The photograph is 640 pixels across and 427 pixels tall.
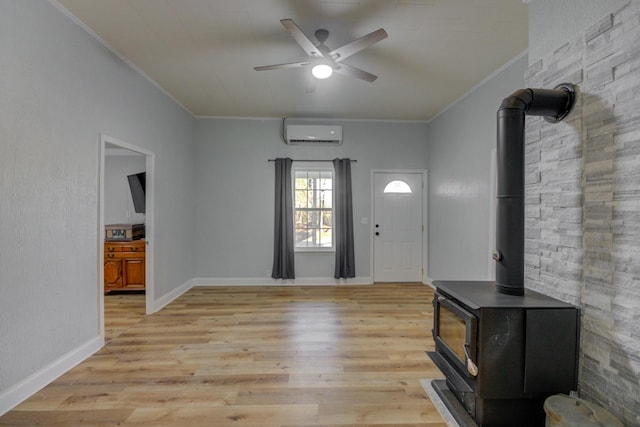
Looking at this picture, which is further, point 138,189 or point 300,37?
point 138,189

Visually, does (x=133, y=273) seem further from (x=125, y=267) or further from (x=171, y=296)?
(x=171, y=296)

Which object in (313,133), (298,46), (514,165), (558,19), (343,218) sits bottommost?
(343,218)

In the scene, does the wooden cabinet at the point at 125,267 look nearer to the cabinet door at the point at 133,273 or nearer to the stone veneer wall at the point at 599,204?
the cabinet door at the point at 133,273

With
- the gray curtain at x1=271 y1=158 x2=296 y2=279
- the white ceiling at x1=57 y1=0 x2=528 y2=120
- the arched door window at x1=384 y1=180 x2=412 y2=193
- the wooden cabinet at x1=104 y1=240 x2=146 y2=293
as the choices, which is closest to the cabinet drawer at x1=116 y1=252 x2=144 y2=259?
the wooden cabinet at x1=104 y1=240 x2=146 y2=293

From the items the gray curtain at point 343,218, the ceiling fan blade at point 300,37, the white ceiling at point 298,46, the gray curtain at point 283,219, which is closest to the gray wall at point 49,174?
the white ceiling at point 298,46

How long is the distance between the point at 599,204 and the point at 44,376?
3.76 m

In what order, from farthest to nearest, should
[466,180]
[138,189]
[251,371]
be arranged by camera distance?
[138,189] → [466,180] → [251,371]

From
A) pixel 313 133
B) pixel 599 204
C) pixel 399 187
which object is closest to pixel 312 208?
pixel 313 133

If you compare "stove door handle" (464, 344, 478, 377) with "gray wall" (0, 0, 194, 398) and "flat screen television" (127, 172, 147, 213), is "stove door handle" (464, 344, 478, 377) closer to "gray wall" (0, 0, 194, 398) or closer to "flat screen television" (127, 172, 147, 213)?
"gray wall" (0, 0, 194, 398)

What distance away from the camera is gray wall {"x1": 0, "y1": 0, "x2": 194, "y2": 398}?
6.38ft

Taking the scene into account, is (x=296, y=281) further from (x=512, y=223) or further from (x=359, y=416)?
(x=512, y=223)

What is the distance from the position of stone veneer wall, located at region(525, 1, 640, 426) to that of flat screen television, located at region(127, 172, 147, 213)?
5192 millimetres

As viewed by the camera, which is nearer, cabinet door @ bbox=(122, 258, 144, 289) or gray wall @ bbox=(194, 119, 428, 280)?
cabinet door @ bbox=(122, 258, 144, 289)

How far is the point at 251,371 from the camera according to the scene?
2.45m
